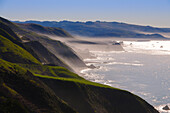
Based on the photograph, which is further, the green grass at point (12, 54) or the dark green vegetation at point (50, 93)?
the green grass at point (12, 54)

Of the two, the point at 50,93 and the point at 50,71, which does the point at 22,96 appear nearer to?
the point at 50,93

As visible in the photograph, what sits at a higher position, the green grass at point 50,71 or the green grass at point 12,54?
the green grass at point 12,54

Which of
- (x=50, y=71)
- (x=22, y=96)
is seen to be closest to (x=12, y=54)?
(x=50, y=71)

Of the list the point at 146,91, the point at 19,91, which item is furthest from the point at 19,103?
the point at 146,91

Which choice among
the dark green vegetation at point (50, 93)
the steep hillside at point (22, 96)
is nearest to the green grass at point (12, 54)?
the dark green vegetation at point (50, 93)

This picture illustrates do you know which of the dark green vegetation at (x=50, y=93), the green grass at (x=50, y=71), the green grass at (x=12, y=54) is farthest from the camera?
the green grass at (x=12, y=54)

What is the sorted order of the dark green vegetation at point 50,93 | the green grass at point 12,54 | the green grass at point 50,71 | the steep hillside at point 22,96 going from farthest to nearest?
1. the green grass at point 12,54
2. the green grass at point 50,71
3. the dark green vegetation at point 50,93
4. the steep hillside at point 22,96

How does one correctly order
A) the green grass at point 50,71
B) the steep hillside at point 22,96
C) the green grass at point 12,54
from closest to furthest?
the steep hillside at point 22,96 < the green grass at point 50,71 < the green grass at point 12,54

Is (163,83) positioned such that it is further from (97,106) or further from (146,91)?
(97,106)

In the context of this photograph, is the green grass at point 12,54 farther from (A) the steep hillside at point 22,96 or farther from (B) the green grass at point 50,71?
(A) the steep hillside at point 22,96
